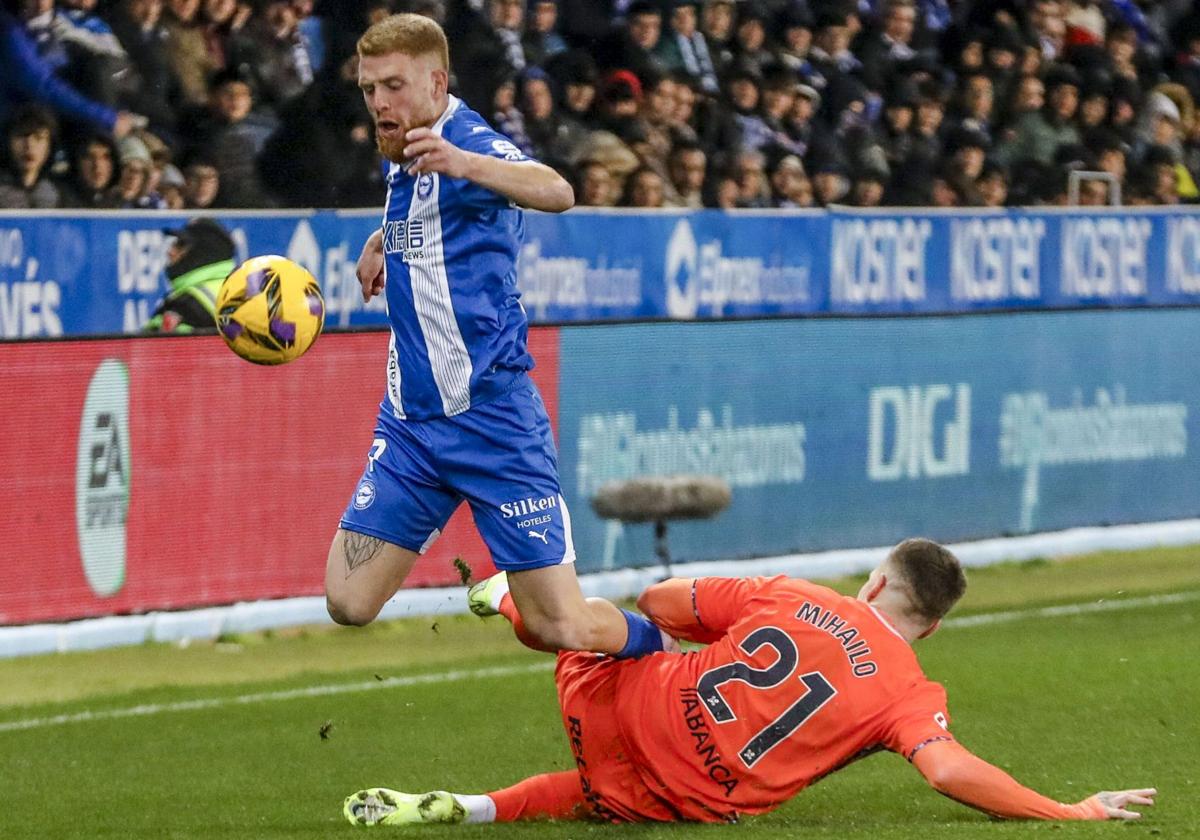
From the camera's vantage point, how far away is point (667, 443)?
12.6 meters

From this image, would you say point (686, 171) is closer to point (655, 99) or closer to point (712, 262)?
point (655, 99)

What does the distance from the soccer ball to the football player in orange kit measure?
5.34 feet

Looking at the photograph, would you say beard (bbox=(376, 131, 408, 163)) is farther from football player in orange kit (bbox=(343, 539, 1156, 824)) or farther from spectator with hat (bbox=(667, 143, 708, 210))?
spectator with hat (bbox=(667, 143, 708, 210))

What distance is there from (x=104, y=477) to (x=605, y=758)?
485cm

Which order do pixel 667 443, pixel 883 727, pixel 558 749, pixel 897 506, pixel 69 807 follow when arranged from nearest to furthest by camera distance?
pixel 883 727 → pixel 69 807 → pixel 558 749 → pixel 667 443 → pixel 897 506

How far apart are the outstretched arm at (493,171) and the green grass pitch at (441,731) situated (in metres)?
1.83

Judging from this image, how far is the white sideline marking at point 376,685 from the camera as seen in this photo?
30.0 ft

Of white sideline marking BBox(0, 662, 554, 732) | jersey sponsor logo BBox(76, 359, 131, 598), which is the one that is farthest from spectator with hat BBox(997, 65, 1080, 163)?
jersey sponsor logo BBox(76, 359, 131, 598)

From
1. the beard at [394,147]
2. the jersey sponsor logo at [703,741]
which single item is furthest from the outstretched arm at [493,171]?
the jersey sponsor logo at [703,741]

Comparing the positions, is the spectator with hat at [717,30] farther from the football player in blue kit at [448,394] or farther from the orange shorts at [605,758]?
the orange shorts at [605,758]

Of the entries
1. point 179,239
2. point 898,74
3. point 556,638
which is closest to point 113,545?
point 179,239

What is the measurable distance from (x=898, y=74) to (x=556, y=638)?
11.3 meters

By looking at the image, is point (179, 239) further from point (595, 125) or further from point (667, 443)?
point (595, 125)

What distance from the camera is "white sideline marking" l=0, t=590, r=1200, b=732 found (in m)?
9.15
